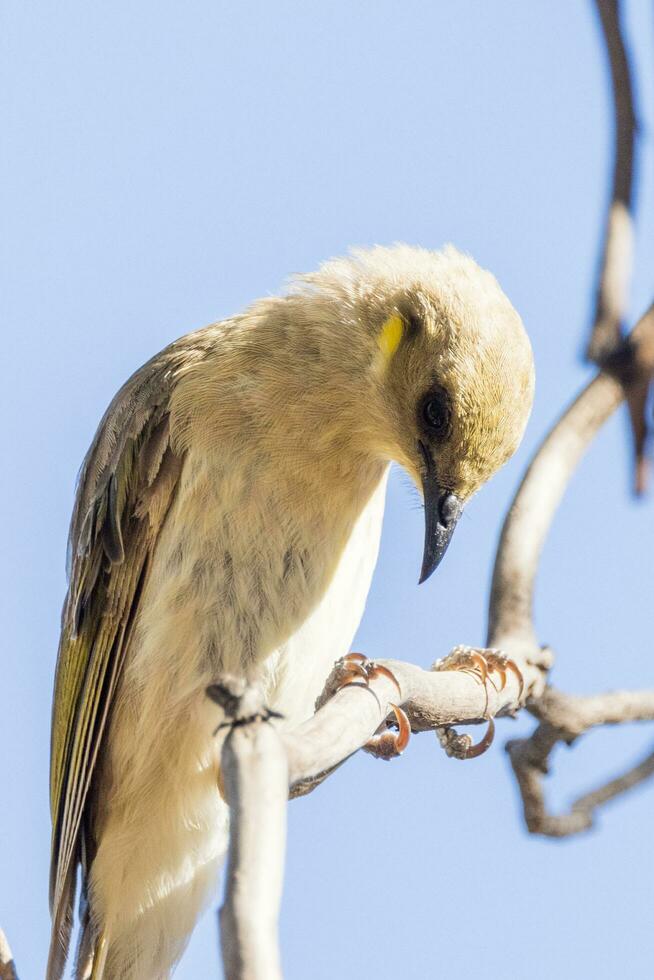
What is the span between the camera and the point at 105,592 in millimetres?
4297

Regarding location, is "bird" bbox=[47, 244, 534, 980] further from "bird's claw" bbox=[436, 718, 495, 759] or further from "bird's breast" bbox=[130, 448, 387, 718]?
"bird's claw" bbox=[436, 718, 495, 759]

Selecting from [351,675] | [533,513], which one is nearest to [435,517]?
[533,513]

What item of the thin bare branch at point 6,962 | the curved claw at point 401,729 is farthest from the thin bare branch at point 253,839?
the thin bare branch at point 6,962

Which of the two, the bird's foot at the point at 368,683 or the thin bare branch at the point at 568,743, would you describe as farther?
the thin bare branch at the point at 568,743

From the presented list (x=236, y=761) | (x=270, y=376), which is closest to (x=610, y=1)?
(x=270, y=376)

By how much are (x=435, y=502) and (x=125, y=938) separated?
189 cm

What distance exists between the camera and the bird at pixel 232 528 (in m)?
3.93

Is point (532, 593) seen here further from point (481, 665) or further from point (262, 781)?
point (262, 781)

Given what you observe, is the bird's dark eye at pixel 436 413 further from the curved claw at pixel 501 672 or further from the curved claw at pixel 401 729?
the curved claw at pixel 401 729

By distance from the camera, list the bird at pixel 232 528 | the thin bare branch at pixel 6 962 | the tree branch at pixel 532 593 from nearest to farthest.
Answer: the thin bare branch at pixel 6 962, the tree branch at pixel 532 593, the bird at pixel 232 528

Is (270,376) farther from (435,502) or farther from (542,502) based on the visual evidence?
(542,502)

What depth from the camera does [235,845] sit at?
168cm

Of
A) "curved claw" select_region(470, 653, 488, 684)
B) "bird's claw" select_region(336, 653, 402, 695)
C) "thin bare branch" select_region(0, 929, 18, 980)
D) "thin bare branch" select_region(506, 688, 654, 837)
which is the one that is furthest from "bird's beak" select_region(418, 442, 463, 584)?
"thin bare branch" select_region(0, 929, 18, 980)

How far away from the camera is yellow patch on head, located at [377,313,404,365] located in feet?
13.4
